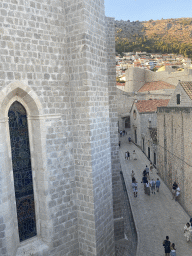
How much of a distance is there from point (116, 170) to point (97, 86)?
394 cm

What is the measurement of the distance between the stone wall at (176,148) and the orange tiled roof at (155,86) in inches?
861

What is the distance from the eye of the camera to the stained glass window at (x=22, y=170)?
5266mm

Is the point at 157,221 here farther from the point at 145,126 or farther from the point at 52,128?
the point at 145,126

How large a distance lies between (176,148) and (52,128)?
29.2ft

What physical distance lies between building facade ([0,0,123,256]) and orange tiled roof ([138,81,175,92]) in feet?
104

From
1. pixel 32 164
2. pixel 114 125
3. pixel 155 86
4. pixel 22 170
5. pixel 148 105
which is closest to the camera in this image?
pixel 22 170

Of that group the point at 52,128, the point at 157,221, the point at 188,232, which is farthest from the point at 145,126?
the point at 52,128

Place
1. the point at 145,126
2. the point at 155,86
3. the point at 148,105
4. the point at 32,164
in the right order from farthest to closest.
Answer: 1. the point at 155,86
2. the point at 148,105
3. the point at 145,126
4. the point at 32,164

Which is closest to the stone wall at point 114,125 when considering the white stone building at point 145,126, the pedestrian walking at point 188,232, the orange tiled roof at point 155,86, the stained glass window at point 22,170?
the pedestrian walking at point 188,232

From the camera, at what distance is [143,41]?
343 feet

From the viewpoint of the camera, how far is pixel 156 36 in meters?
114

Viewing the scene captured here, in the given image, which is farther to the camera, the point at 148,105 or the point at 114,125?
the point at 148,105

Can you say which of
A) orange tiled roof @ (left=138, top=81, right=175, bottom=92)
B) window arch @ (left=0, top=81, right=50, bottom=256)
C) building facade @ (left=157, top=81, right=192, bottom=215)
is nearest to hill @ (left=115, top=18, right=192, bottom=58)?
orange tiled roof @ (left=138, top=81, right=175, bottom=92)

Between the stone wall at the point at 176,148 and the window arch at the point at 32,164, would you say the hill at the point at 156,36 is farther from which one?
the window arch at the point at 32,164
